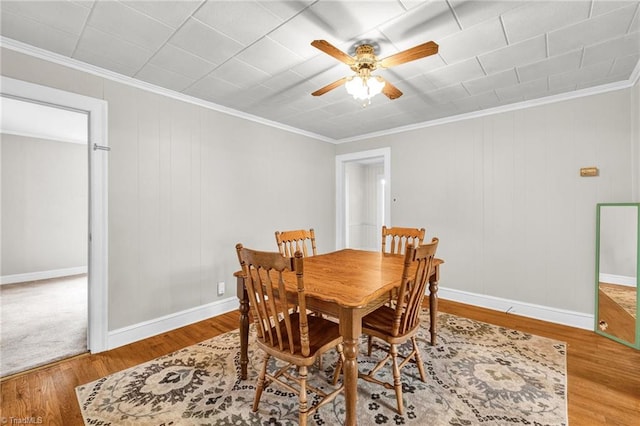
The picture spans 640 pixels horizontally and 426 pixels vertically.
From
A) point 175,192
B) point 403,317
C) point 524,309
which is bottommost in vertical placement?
point 524,309

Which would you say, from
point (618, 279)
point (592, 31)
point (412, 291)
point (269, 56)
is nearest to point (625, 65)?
point (592, 31)

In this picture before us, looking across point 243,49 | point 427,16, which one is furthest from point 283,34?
point 427,16

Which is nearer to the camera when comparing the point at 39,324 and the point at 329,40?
the point at 329,40

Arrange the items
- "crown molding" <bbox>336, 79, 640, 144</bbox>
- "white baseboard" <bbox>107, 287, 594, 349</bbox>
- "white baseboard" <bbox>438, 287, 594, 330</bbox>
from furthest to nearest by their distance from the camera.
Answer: "white baseboard" <bbox>438, 287, 594, 330</bbox> < "crown molding" <bbox>336, 79, 640, 144</bbox> < "white baseboard" <bbox>107, 287, 594, 349</bbox>

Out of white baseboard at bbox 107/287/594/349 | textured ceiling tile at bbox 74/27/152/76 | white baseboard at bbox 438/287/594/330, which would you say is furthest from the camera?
white baseboard at bbox 438/287/594/330

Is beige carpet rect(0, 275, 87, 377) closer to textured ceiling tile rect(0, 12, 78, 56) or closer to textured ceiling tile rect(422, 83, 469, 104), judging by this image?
textured ceiling tile rect(0, 12, 78, 56)

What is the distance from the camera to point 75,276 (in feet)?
17.0

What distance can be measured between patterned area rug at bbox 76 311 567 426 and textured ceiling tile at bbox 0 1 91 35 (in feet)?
8.03

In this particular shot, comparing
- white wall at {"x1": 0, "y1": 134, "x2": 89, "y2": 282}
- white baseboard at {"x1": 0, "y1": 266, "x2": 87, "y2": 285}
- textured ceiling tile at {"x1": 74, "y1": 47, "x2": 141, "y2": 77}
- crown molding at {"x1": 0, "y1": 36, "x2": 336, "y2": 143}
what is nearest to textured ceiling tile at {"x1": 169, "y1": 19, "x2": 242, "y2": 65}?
textured ceiling tile at {"x1": 74, "y1": 47, "x2": 141, "y2": 77}

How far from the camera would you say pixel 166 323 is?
2.81m

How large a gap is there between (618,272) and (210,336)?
156 inches

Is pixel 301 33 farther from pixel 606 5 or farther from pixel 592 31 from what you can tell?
pixel 592 31

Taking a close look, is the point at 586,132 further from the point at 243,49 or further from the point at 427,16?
the point at 243,49

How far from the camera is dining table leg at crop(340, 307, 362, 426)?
1405mm
